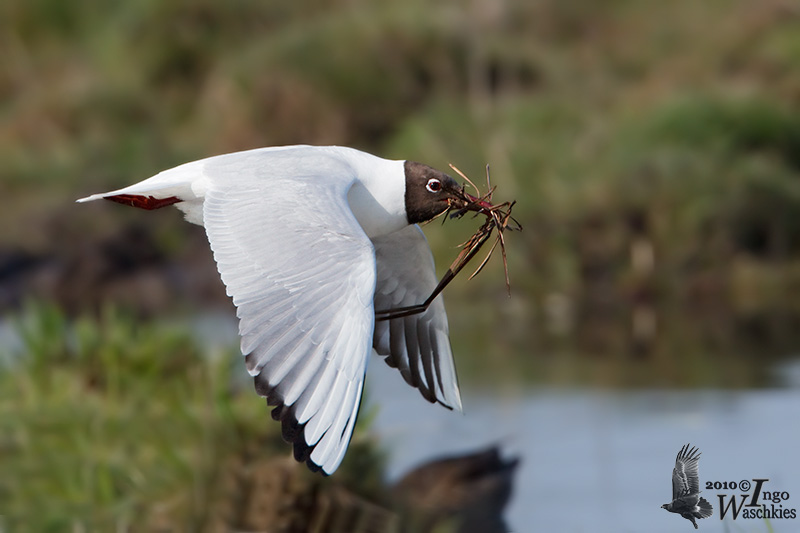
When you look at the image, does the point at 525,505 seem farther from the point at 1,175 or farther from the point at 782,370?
the point at 1,175

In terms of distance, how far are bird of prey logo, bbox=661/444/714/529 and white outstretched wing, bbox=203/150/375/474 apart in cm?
177

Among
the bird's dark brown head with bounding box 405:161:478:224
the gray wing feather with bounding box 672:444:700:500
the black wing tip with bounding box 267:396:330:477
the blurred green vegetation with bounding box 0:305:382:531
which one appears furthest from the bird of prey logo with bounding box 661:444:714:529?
the black wing tip with bounding box 267:396:330:477

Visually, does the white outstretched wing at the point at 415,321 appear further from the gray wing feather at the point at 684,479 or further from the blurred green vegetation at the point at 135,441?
the gray wing feather at the point at 684,479

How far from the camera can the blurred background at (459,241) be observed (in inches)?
208

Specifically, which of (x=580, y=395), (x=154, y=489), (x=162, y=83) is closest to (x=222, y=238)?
(x=154, y=489)

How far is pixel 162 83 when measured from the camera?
1592cm

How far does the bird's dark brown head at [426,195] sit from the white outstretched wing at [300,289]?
210 mm

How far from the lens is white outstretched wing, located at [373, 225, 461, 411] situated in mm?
4277

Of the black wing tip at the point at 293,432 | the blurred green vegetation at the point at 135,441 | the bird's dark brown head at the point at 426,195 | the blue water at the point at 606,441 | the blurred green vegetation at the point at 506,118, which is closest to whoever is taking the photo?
the black wing tip at the point at 293,432

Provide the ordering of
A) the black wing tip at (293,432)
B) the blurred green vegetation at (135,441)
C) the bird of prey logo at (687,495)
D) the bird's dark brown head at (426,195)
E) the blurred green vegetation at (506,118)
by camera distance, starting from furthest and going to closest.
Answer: the blurred green vegetation at (506,118), the blurred green vegetation at (135,441), the bird of prey logo at (687,495), the bird's dark brown head at (426,195), the black wing tip at (293,432)

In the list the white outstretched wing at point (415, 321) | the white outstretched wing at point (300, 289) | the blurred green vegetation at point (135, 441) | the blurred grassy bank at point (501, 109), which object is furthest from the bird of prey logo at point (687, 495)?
the blurred grassy bank at point (501, 109)

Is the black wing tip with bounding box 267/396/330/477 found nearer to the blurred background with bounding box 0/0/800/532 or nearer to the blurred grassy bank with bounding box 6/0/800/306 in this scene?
the blurred background with bounding box 0/0/800/532

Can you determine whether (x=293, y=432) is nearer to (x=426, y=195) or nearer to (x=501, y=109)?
(x=426, y=195)

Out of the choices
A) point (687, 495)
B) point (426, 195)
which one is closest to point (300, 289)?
point (426, 195)
